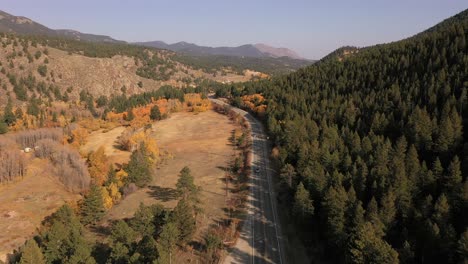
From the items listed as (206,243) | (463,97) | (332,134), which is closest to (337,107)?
(332,134)

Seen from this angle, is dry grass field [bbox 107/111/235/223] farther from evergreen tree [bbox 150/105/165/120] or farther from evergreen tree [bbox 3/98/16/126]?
evergreen tree [bbox 3/98/16/126]

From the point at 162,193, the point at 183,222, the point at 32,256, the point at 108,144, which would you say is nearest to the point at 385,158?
the point at 183,222

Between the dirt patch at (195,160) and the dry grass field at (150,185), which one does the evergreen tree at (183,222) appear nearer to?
the dry grass field at (150,185)

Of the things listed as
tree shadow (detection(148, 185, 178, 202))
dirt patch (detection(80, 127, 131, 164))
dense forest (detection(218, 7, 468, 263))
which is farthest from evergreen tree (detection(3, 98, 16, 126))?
dense forest (detection(218, 7, 468, 263))

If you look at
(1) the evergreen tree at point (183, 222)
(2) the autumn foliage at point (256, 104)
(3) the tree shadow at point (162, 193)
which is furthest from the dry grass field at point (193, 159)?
(2) the autumn foliage at point (256, 104)

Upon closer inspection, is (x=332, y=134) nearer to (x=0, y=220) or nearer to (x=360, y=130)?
(x=360, y=130)

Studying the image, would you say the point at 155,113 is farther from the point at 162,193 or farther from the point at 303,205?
the point at 303,205

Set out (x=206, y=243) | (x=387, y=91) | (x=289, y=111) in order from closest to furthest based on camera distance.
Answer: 1. (x=206, y=243)
2. (x=387, y=91)
3. (x=289, y=111)

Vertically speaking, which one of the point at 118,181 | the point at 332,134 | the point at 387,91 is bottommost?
the point at 118,181
